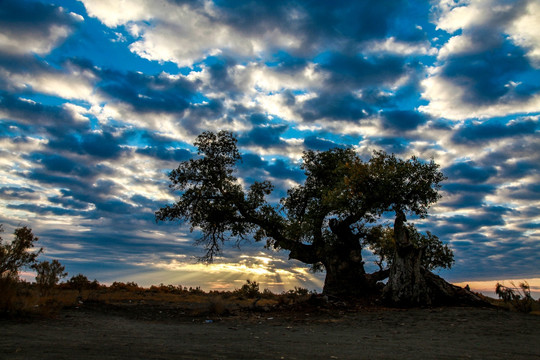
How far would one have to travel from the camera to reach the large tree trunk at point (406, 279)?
62.6ft

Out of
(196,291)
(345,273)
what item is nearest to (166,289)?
(196,291)

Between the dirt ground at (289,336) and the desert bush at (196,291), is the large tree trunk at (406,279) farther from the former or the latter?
the desert bush at (196,291)

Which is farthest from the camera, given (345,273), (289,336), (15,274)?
(345,273)

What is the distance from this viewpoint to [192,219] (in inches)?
955

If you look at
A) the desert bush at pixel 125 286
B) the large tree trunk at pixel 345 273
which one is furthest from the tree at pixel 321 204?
the desert bush at pixel 125 286

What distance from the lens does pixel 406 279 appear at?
1931 centimetres

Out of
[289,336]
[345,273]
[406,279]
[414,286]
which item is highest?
[345,273]

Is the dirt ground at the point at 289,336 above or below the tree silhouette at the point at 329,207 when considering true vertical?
below

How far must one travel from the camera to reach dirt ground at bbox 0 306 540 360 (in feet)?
23.4

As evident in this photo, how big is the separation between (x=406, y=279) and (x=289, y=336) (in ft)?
36.0

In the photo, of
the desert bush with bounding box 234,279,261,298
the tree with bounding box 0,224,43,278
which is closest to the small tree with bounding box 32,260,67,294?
the tree with bounding box 0,224,43,278

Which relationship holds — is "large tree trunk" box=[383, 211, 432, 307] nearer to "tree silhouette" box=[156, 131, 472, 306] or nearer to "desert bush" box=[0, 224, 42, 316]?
"tree silhouette" box=[156, 131, 472, 306]

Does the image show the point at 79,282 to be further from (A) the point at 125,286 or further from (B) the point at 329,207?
(B) the point at 329,207

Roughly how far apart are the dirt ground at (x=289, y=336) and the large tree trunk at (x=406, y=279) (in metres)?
2.20
